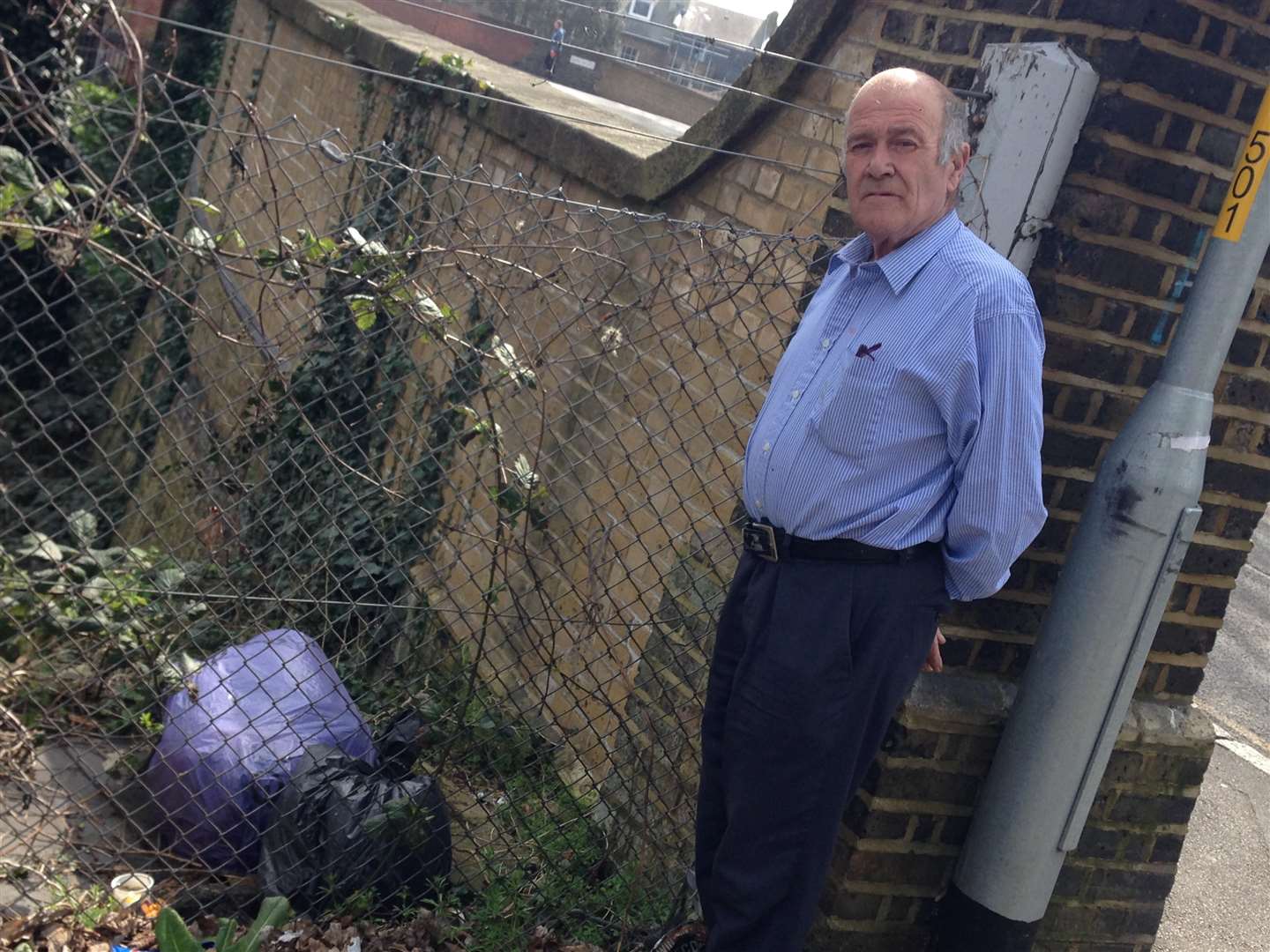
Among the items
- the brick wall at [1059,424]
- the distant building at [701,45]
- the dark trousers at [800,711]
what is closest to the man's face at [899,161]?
the brick wall at [1059,424]

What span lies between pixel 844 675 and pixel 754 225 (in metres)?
1.88

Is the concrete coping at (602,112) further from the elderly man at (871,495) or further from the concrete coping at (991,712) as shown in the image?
the concrete coping at (991,712)

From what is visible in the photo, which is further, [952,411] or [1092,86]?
[1092,86]

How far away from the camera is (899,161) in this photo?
2484mm

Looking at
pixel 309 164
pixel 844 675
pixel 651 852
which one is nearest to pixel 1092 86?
pixel 844 675

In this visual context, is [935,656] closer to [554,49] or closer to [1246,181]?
[1246,181]

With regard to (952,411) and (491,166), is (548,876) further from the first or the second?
(491,166)

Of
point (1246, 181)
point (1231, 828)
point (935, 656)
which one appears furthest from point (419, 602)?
point (1231, 828)

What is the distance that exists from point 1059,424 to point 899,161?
0.86 metres

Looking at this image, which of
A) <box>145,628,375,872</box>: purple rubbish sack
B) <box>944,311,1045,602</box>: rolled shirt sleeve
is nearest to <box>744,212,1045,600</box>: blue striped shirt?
<box>944,311,1045,602</box>: rolled shirt sleeve

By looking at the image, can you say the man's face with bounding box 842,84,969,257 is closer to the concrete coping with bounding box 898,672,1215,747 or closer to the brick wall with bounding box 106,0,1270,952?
the brick wall with bounding box 106,0,1270,952

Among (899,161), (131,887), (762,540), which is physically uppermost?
(899,161)

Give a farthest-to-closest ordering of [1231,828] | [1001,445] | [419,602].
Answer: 1. [1231,828]
2. [419,602]
3. [1001,445]

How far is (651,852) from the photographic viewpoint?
11.7 ft
